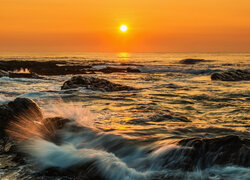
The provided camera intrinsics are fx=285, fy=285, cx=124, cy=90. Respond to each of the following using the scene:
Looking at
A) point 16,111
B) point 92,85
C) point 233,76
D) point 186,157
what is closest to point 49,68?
point 233,76

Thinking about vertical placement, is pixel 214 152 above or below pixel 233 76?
below

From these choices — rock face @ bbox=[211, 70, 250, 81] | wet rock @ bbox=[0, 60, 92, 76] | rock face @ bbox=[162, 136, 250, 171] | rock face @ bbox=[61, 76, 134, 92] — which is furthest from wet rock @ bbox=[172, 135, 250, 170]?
wet rock @ bbox=[0, 60, 92, 76]

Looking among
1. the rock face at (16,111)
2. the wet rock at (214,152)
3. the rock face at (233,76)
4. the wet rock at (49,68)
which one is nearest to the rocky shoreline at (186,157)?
the wet rock at (214,152)

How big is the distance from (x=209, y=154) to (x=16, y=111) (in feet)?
15.5

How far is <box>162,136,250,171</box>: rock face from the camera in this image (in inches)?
175

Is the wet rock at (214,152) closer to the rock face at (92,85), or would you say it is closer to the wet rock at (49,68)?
the rock face at (92,85)

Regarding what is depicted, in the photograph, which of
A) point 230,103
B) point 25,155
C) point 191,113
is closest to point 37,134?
point 25,155

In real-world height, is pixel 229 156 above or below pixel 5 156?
above

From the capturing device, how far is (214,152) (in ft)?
15.3

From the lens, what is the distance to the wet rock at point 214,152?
4.45m

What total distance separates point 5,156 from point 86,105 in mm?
5486

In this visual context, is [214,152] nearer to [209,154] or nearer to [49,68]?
[209,154]

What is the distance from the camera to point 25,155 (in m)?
5.24

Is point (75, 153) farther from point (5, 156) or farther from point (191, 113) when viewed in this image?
point (191, 113)
